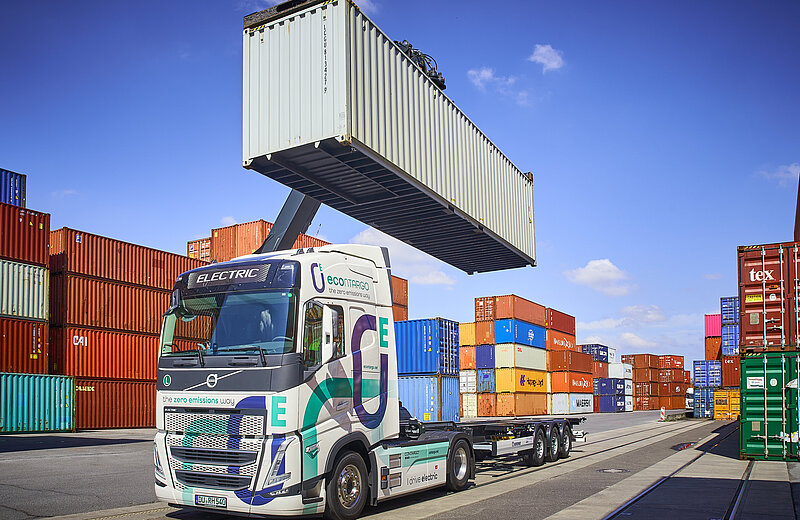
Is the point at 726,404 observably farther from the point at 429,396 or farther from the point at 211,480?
the point at 211,480

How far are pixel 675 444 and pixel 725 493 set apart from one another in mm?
13099

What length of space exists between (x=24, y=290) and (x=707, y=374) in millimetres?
59153

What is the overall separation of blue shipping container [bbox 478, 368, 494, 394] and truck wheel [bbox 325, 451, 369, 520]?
36393mm

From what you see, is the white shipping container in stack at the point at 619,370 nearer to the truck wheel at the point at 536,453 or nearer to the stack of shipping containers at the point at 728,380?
the stack of shipping containers at the point at 728,380

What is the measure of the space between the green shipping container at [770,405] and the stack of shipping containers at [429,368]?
9141 mm

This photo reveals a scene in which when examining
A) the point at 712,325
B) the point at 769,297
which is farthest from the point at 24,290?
the point at 712,325

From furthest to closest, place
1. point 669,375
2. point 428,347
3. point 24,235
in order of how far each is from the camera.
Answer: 1. point 669,375
2. point 24,235
3. point 428,347

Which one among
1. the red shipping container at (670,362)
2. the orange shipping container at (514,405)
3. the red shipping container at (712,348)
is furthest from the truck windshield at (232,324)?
the red shipping container at (670,362)

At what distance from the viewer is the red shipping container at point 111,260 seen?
2755 centimetres

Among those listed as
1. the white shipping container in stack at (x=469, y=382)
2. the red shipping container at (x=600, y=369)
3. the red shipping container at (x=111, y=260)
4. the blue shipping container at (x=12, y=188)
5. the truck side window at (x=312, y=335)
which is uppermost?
the blue shipping container at (x=12, y=188)

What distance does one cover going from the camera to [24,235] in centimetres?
2575

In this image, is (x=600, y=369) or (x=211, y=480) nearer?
(x=211, y=480)

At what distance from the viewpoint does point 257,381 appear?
8.01 metres

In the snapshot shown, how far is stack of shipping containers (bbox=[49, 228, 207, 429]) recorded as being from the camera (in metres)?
27.3
